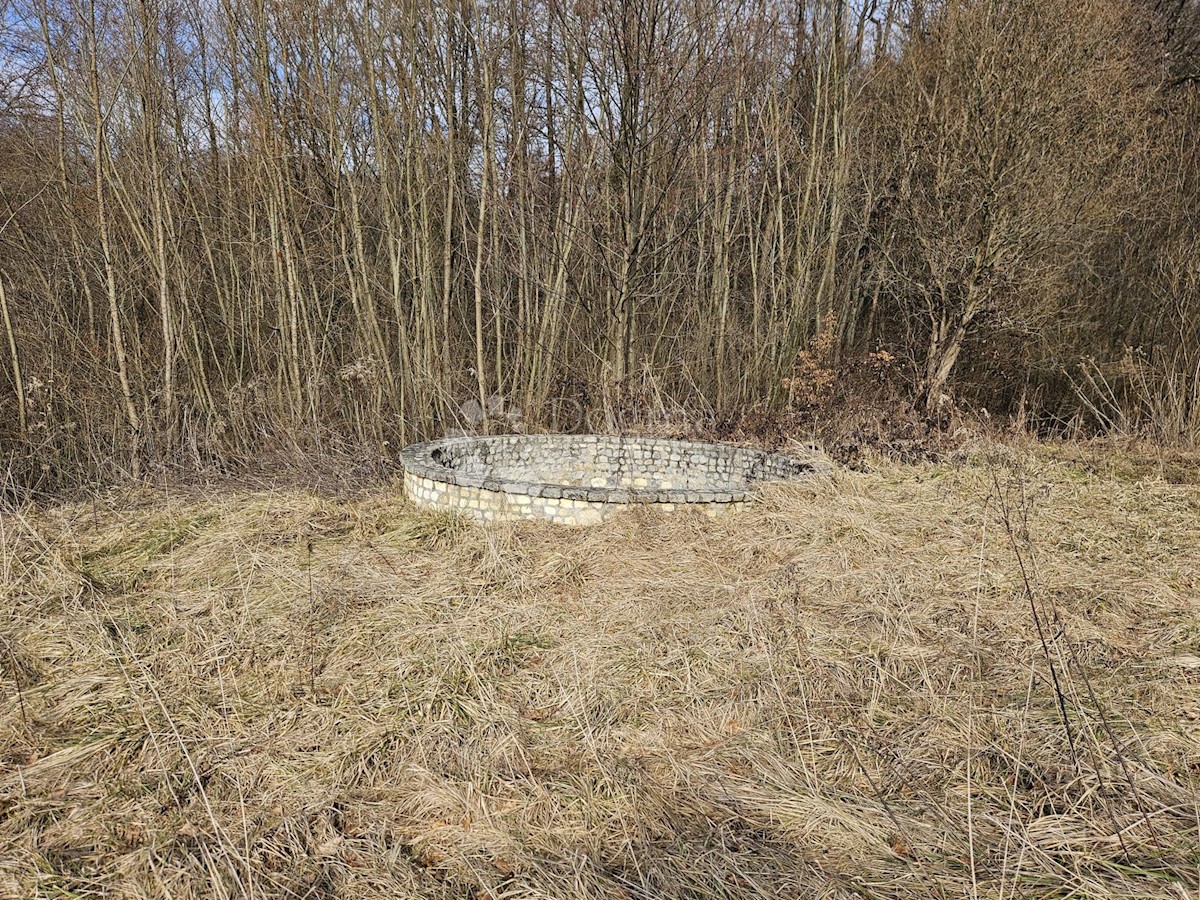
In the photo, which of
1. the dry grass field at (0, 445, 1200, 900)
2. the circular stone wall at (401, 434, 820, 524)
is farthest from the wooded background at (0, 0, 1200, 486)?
the dry grass field at (0, 445, 1200, 900)

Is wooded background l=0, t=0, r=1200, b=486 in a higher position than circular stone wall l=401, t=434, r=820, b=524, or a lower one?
higher

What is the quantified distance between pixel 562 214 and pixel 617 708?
23.0ft

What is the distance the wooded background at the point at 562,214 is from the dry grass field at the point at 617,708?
146 inches

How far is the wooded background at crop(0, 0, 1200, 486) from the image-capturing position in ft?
24.4

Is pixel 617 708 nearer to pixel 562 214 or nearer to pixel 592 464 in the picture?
pixel 592 464

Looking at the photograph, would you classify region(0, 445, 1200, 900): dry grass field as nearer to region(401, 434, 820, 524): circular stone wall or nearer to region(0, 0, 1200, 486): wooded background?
region(401, 434, 820, 524): circular stone wall

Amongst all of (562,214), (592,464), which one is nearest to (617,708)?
(592,464)

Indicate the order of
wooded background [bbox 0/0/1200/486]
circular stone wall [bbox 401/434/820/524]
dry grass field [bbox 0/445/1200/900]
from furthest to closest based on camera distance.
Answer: wooded background [bbox 0/0/1200/486]
circular stone wall [bbox 401/434/820/524]
dry grass field [bbox 0/445/1200/900]

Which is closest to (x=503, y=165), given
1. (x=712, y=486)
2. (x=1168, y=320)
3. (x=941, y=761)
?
(x=712, y=486)

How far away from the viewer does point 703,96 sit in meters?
8.80

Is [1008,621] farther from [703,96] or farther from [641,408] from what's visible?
[703,96]

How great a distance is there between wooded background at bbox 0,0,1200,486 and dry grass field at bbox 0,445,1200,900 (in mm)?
3697

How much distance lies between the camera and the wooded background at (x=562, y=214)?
743cm

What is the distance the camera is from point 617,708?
9.82 ft
